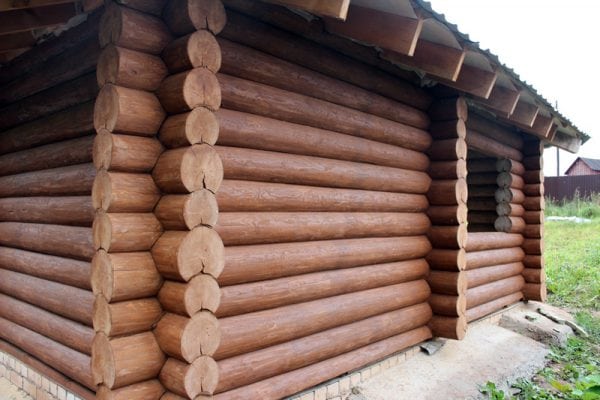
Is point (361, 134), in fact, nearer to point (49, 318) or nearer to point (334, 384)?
point (334, 384)

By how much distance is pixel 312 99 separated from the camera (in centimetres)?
445

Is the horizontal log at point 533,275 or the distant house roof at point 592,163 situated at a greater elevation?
the distant house roof at point 592,163

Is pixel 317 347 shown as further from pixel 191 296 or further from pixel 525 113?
pixel 525 113

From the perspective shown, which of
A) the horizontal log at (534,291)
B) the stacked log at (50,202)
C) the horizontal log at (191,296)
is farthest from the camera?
the horizontal log at (534,291)

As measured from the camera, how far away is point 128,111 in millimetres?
3137

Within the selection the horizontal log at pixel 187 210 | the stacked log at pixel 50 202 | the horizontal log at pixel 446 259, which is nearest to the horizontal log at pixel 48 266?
the stacked log at pixel 50 202

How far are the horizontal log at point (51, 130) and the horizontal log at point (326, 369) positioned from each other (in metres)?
2.54

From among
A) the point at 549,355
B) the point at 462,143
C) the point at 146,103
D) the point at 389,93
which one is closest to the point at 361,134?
the point at 389,93

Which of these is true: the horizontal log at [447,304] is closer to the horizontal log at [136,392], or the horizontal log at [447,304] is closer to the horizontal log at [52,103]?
the horizontal log at [136,392]

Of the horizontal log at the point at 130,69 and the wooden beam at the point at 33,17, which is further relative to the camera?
the wooden beam at the point at 33,17

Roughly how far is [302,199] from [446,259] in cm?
255

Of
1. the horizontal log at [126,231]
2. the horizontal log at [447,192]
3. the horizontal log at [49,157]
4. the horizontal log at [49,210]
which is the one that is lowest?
the horizontal log at [126,231]

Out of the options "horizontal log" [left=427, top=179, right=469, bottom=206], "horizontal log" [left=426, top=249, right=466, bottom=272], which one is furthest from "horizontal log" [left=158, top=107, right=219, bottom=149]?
"horizontal log" [left=426, top=249, right=466, bottom=272]

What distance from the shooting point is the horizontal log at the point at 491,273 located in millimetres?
7191
